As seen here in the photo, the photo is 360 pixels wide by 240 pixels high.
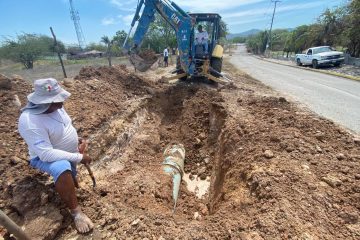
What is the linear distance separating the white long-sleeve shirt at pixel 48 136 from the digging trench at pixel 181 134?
110 cm

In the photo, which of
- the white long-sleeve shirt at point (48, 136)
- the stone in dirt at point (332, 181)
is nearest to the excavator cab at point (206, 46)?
the stone in dirt at point (332, 181)

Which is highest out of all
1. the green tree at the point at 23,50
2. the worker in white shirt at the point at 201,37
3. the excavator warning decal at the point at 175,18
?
the excavator warning decal at the point at 175,18

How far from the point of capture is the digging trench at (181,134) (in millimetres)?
4949

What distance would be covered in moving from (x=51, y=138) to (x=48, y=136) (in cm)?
9

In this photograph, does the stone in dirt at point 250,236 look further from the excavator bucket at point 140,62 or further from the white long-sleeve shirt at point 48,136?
the excavator bucket at point 140,62

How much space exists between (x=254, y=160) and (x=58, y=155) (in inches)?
118

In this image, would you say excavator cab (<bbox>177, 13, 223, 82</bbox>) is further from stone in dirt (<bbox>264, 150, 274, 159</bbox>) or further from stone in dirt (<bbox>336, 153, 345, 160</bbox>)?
stone in dirt (<bbox>336, 153, 345, 160</bbox>)

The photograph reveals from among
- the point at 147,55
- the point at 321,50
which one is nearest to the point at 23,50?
the point at 147,55

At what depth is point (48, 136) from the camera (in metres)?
2.75

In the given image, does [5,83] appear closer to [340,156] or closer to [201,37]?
[201,37]

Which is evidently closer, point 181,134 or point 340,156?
point 340,156

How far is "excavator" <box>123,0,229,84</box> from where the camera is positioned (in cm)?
890

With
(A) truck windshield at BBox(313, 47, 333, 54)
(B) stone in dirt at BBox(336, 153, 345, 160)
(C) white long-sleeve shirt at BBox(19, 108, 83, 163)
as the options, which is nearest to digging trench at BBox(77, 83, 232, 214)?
(C) white long-sleeve shirt at BBox(19, 108, 83, 163)

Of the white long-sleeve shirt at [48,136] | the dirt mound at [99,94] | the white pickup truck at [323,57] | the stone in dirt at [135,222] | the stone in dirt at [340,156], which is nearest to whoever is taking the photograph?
the white long-sleeve shirt at [48,136]
